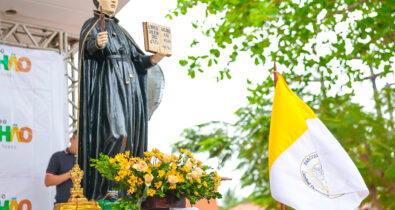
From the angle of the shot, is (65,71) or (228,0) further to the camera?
(65,71)

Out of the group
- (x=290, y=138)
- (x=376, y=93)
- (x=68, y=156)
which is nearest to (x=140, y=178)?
(x=290, y=138)

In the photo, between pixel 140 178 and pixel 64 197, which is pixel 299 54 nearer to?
pixel 64 197

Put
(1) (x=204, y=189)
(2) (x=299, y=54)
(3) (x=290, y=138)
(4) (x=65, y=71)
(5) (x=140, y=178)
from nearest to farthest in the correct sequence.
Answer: (5) (x=140, y=178)
(1) (x=204, y=189)
(3) (x=290, y=138)
(4) (x=65, y=71)
(2) (x=299, y=54)

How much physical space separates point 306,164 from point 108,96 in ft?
4.89

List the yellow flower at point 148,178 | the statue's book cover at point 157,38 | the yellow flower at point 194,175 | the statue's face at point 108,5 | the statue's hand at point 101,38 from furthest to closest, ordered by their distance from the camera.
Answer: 1. the statue's face at point 108,5
2. the statue's book cover at point 157,38
3. the statue's hand at point 101,38
4. the yellow flower at point 194,175
5. the yellow flower at point 148,178

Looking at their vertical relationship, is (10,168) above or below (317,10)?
below

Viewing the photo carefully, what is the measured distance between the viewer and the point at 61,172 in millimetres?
5211

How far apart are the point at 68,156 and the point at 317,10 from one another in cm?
413

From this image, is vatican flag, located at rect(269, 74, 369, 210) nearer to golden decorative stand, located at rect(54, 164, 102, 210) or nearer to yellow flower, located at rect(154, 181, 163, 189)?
yellow flower, located at rect(154, 181, 163, 189)

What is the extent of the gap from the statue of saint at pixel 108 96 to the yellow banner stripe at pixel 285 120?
94 cm

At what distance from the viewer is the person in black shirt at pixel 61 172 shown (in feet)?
16.6

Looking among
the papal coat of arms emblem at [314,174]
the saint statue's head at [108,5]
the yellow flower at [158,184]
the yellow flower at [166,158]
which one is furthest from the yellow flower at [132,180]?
the saint statue's head at [108,5]

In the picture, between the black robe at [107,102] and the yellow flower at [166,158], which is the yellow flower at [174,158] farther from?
the black robe at [107,102]

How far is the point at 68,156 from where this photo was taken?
533 cm
